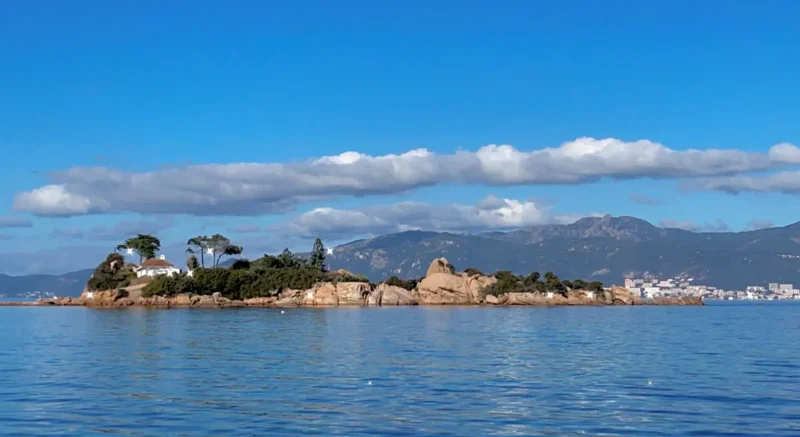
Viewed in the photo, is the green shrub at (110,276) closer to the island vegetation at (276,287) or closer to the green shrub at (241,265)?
the island vegetation at (276,287)

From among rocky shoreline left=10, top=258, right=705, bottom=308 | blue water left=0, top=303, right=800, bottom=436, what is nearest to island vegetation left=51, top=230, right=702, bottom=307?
rocky shoreline left=10, top=258, right=705, bottom=308

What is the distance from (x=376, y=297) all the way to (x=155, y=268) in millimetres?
49489

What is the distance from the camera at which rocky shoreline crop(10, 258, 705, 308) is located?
6718 inches

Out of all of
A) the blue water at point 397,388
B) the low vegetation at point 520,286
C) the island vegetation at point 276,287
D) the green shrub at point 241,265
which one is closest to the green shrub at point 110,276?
the island vegetation at point 276,287

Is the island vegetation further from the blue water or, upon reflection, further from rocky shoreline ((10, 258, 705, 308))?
the blue water

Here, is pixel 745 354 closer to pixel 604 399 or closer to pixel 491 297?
pixel 604 399

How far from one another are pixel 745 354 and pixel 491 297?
135 meters

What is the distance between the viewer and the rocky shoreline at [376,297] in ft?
560

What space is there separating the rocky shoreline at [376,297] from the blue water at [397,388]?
111m

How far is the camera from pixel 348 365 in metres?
43.1

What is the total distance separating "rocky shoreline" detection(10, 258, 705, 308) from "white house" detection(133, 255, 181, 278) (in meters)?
8.18

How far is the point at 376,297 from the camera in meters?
178

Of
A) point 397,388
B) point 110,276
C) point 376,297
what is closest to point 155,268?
point 110,276

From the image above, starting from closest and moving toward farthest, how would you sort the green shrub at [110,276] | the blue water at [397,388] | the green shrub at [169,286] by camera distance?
the blue water at [397,388] < the green shrub at [169,286] < the green shrub at [110,276]
